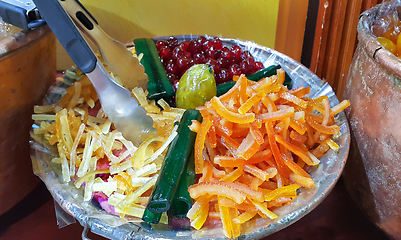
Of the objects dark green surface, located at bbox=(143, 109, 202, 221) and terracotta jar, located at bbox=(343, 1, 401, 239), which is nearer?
dark green surface, located at bbox=(143, 109, 202, 221)

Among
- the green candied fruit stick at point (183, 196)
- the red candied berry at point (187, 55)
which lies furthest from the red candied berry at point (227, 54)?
the green candied fruit stick at point (183, 196)

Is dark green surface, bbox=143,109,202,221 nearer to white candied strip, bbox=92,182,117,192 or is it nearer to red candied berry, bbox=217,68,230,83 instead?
white candied strip, bbox=92,182,117,192

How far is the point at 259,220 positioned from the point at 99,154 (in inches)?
17.2

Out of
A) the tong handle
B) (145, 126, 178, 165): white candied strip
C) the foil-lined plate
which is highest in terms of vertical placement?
the tong handle

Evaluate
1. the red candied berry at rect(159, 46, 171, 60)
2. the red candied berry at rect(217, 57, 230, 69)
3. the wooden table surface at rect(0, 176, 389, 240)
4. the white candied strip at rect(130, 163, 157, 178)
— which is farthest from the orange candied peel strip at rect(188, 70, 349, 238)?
the red candied berry at rect(159, 46, 171, 60)

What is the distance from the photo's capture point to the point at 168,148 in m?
0.72

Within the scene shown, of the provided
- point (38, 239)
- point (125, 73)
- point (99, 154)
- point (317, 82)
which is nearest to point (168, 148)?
point (99, 154)

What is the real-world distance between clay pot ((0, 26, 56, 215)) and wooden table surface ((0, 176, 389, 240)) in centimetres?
5

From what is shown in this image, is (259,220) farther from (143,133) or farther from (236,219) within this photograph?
(143,133)

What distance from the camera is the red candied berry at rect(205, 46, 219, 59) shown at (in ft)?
3.72

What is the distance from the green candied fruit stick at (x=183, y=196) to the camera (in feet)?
2.04

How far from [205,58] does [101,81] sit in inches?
20.7

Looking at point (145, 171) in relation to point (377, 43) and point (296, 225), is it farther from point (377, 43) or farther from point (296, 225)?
point (377, 43)

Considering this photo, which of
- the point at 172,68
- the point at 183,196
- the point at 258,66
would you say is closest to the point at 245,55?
the point at 258,66
